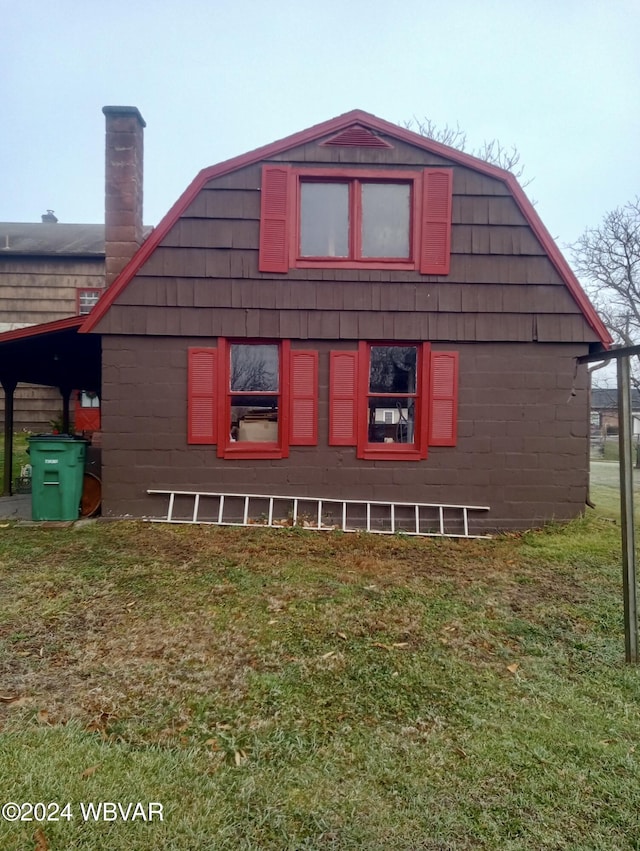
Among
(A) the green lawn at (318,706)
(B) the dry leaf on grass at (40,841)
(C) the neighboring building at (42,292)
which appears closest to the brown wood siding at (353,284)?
(A) the green lawn at (318,706)

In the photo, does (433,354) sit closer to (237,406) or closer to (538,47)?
(237,406)

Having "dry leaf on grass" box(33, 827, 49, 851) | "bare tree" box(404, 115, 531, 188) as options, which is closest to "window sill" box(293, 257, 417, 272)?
"dry leaf on grass" box(33, 827, 49, 851)

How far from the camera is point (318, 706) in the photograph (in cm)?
241

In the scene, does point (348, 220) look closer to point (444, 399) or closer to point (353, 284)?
point (353, 284)

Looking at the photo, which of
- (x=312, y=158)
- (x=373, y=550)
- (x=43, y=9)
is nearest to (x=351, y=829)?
(x=373, y=550)

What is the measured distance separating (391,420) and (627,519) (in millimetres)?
3796

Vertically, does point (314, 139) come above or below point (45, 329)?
above

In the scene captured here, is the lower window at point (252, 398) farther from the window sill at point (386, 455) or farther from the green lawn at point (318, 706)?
the green lawn at point (318, 706)

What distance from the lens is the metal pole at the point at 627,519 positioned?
283 centimetres

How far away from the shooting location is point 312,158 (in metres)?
6.23

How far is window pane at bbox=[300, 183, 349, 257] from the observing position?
6328 millimetres

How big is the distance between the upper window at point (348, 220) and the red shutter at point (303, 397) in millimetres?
1448

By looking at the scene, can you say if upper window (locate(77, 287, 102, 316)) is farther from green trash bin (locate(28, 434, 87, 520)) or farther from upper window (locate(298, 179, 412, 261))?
upper window (locate(298, 179, 412, 261))

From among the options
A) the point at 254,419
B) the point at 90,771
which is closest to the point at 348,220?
the point at 254,419
